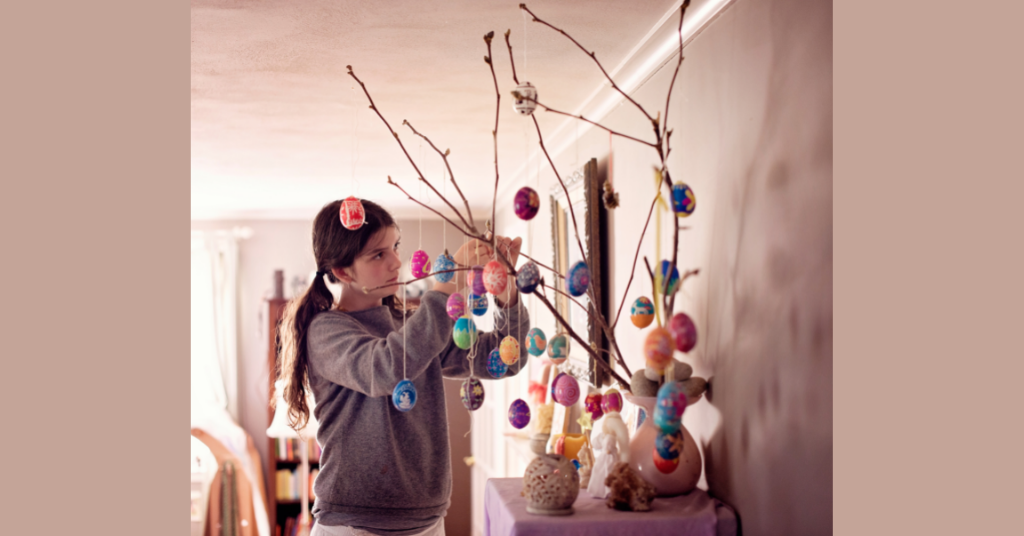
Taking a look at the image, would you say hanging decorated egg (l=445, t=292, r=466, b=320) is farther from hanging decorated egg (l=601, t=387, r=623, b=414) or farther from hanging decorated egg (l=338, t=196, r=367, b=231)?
hanging decorated egg (l=601, t=387, r=623, b=414)

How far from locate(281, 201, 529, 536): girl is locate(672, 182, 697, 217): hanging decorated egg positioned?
0.41 metres

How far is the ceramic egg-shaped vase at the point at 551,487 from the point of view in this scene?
1.22m

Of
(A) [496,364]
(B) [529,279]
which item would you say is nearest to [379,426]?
(A) [496,364]

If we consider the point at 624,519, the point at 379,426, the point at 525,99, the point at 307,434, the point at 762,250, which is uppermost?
the point at 525,99

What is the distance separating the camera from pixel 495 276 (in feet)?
4.00

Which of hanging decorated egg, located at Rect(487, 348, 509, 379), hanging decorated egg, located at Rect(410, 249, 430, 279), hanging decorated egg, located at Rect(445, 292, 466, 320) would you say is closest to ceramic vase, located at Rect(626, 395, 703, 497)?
hanging decorated egg, located at Rect(487, 348, 509, 379)

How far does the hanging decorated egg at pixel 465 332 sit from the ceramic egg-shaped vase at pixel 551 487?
0.81 ft

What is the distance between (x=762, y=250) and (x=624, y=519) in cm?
49

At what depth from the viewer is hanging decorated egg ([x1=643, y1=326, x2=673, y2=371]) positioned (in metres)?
1.03

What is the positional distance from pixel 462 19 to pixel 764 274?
771mm

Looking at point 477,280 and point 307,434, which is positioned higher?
point 477,280

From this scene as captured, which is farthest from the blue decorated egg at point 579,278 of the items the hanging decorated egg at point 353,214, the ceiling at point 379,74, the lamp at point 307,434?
the lamp at point 307,434

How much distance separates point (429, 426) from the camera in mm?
1485

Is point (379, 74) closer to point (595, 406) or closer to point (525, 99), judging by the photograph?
point (525, 99)
